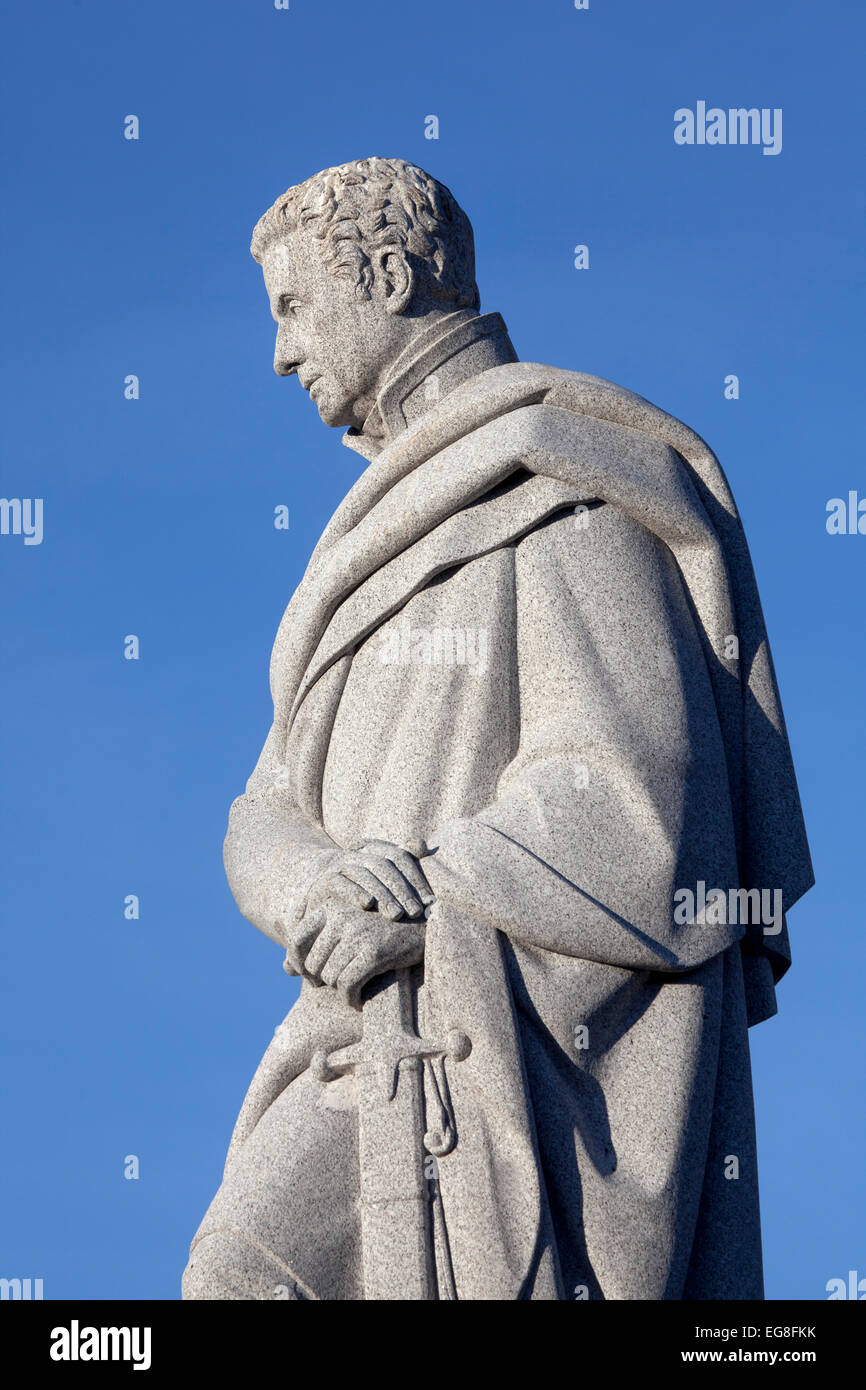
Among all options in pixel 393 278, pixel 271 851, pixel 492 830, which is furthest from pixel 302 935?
pixel 393 278

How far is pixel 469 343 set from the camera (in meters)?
9.84

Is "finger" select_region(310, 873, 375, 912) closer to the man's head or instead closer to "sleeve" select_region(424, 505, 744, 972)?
"sleeve" select_region(424, 505, 744, 972)

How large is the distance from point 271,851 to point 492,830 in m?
1.11

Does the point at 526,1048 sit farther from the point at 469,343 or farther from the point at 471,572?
the point at 469,343

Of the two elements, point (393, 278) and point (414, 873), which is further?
point (393, 278)

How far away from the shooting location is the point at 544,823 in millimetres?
8469

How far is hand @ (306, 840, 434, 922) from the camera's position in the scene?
841cm

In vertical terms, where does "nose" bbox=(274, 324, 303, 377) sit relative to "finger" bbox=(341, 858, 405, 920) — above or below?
above

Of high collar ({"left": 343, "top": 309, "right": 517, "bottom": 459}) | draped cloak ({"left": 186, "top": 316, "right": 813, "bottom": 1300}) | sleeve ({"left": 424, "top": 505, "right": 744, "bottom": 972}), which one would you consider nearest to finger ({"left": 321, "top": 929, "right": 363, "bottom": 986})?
draped cloak ({"left": 186, "top": 316, "right": 813, "bottom": 1300})

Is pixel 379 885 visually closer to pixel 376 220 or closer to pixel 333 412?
pixel 333 412

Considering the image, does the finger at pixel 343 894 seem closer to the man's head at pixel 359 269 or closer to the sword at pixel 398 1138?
the sword at pixel 398 1138
